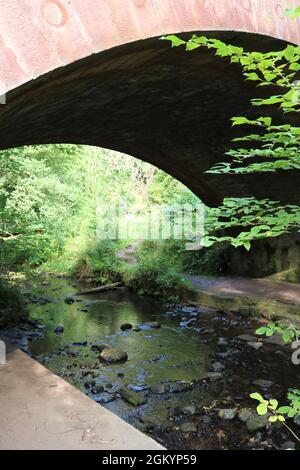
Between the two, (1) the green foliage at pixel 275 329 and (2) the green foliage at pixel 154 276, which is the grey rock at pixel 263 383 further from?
(2) the green foliage at pixel 154 276

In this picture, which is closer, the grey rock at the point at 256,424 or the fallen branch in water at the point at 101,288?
the grey rock at the point at 256,424

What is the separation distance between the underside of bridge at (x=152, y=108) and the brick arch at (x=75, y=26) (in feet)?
0.29

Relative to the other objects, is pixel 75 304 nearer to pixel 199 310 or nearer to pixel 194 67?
pixel 199 310

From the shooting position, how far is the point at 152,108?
5.19 metres

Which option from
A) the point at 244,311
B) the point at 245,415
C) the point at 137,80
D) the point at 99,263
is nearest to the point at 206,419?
the point at 245,415

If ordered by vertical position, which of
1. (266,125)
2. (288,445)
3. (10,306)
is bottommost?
(288,445)

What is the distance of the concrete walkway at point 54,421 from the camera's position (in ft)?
7.64

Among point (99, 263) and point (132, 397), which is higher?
point (99, 263)

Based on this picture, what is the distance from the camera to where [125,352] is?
5.57m

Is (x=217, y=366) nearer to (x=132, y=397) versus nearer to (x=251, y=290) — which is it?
(x=132, y=397)

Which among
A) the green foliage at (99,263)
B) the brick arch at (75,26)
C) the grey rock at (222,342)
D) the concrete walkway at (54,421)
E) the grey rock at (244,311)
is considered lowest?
the grey rock at (222,342)

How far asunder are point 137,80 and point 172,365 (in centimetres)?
328

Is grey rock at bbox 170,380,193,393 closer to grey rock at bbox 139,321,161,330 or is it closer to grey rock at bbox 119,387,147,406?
grey rock at bbox 119,387,147,406

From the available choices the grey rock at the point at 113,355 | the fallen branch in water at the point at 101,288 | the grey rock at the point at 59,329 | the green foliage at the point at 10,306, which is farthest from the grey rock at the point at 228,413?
the fallen branch in water at the point at 101,288
